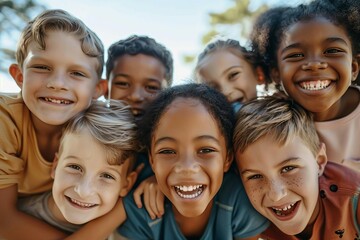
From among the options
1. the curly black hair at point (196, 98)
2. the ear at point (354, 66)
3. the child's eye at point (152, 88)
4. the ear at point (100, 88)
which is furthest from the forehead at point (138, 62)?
the ear at point (354, 66)

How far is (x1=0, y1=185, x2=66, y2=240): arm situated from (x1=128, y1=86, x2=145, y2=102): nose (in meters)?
1.02

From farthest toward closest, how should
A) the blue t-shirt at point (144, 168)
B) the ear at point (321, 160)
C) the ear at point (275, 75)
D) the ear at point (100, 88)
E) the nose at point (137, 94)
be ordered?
the nose at point (137, 94) < the ear at point (275, 75) < the ear at point (100, 88) < the blue t-shirt at point (144, 168) < the ear at point (321, 160)

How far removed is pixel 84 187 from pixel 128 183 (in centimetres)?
28

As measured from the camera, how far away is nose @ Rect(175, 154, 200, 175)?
6.15ft

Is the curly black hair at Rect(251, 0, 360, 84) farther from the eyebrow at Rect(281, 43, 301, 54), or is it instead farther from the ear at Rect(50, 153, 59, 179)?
the ear at Rect(50, 153, 59, 179)

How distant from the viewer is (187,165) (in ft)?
6.16

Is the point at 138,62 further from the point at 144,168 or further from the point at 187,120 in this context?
the point at 187,120

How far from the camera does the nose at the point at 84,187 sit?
2028 millimetres

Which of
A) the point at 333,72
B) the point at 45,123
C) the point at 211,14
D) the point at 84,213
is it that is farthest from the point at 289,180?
the point at 211,14

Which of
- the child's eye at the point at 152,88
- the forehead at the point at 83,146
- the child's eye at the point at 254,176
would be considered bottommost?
the child's eye at the point at 254,176

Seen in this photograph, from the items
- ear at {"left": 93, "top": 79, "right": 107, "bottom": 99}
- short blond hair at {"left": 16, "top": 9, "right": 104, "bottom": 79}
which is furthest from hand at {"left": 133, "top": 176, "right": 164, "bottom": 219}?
short blond hair at {"left": 16, "top": 9, "right": 104, "bottom": 79}

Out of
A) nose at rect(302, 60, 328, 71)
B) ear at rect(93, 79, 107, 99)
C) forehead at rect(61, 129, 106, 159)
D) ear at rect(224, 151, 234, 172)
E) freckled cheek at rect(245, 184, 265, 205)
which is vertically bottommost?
freckled cheek at rect(245, 184, 265, 205)

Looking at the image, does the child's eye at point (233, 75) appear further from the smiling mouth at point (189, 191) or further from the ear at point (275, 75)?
the smiling mouth at point (189, 191)

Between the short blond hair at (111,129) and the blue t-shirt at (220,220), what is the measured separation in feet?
0.84
